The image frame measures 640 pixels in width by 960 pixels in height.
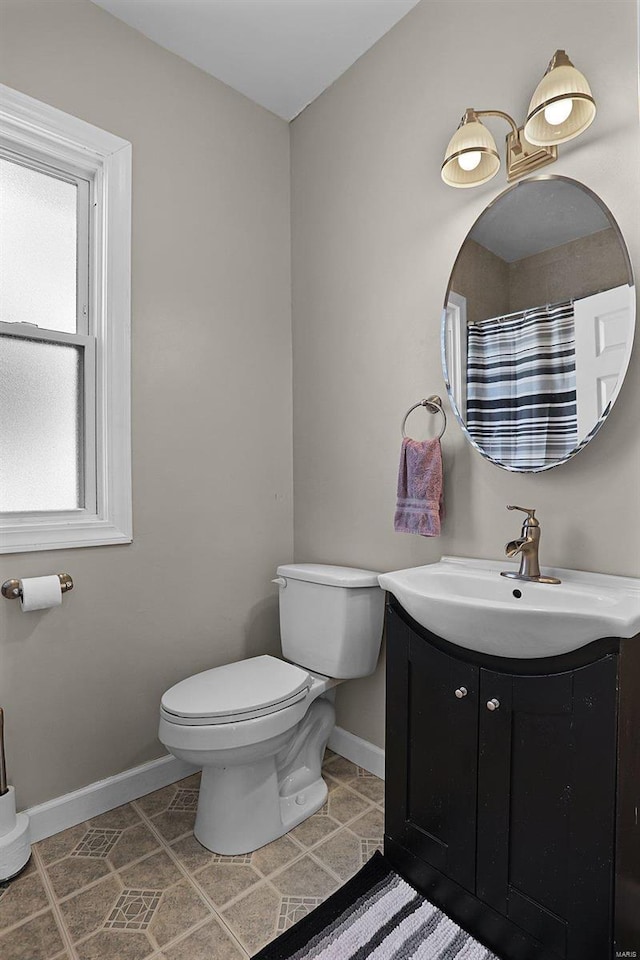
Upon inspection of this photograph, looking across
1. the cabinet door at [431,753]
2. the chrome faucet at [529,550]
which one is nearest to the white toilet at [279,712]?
the cabinet door at [431,753]

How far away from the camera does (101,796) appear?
176 cm

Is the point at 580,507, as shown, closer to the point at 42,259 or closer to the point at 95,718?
the point at 95,718

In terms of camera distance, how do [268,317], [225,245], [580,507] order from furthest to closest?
[268,317] < [225,245] < [580,507]

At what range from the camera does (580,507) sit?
140 cm

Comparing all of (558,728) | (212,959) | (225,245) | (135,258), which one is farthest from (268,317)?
(212,959)

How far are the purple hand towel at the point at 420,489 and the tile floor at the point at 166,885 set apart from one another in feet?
3.08

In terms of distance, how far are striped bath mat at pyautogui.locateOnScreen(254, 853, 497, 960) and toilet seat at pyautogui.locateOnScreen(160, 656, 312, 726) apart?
1.60ft

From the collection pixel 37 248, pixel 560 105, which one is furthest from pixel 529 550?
pixel 37 248

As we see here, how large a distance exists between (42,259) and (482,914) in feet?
7.24

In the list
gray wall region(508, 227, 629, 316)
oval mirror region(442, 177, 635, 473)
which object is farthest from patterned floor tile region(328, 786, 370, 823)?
gray wall region(508, 227, 629, 316)

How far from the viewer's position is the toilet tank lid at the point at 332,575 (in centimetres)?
179

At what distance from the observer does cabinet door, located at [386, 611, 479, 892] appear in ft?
4.15

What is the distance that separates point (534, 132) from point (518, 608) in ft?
3.89

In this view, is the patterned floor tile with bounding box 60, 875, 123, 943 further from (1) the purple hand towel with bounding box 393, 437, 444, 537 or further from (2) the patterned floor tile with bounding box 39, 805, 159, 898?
(1) the purple hand towel with bounding box 393, 437, 444, 537
